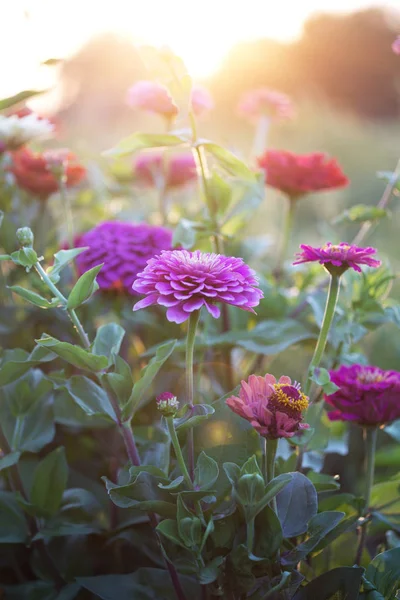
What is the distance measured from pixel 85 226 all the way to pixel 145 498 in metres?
0.69

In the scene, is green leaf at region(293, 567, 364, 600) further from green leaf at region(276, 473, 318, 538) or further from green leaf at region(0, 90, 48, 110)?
green leaf at region(0, 90, 48, 110)

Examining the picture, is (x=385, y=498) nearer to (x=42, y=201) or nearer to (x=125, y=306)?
(x=125, y=306)

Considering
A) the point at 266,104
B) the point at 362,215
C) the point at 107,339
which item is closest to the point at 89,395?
the point at 107,339

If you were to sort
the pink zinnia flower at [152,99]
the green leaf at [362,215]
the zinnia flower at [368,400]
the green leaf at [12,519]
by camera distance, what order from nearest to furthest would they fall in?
1. the zinnia flower at [368,400]
2. the green leaf at [12,519]
3. the green leaf at [362,215]
4. the pink zinnia flower at [152,99]

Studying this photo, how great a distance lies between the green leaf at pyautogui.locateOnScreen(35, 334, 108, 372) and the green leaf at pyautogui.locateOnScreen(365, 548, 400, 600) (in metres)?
0.30

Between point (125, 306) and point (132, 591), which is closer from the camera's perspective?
point (132, 591)

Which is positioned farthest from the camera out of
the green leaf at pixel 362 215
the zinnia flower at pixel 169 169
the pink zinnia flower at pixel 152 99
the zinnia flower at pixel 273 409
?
the zinnia flower at pixel 169 169

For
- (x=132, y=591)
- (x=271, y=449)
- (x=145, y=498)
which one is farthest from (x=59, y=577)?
(x=271, y=449)

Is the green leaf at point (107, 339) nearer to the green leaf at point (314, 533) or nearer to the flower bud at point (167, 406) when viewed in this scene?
the flower bud at point (167, 406)

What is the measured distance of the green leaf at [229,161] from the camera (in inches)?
24.5

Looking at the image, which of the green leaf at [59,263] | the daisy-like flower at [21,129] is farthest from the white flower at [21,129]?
the green leaf at [59,263]

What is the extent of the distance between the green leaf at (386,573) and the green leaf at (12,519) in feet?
1.16

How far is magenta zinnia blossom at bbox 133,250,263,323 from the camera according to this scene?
0.43 meters

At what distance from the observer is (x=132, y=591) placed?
1.89 ft
